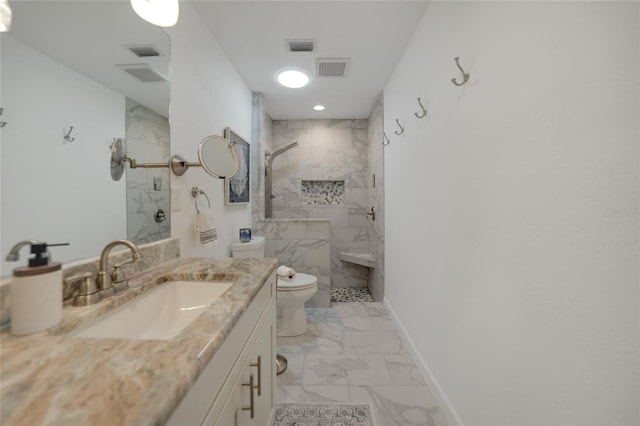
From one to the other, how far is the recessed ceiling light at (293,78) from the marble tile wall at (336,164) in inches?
48.8

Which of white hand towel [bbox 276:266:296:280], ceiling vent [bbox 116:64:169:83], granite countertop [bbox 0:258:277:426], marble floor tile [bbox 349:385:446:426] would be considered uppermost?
ceiling vent [bbox 116:64:169:83]

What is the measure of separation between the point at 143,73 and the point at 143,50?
0.11 metres

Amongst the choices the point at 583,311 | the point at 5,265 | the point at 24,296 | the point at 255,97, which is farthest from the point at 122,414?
the point at 255,97

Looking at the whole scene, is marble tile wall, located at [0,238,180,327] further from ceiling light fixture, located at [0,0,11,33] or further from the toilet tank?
the toilet tank

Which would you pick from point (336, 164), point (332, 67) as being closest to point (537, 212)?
point (332, 67)

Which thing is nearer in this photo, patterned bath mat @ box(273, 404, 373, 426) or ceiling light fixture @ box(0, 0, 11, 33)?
ceiling light fixture @ box(0, 0, 11, 33)

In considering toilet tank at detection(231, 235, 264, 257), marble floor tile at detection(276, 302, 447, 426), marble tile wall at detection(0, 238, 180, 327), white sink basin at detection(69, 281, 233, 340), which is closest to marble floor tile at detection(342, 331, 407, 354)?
marble floor tile at detection(276, 302, 447, 426)

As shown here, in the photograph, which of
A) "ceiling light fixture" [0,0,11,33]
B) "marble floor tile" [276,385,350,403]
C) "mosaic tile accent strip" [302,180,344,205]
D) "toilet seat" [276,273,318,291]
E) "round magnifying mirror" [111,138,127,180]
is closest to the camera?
"ceiling light fixture" [0,0,11,33]

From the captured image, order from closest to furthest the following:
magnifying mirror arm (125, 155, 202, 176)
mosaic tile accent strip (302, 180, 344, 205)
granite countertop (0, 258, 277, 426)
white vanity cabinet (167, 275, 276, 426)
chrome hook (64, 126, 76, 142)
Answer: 1. granite countertop (0, 258, 277, 426)
2. white vanity cabinet (167, 275, 276, 426)
3. chrome hook (64, 126, 76, 142)
4. magnifying mirror arm (125, 155, 202, 176)
5. mosaic tile accent strip (302, 180, 344, 205)

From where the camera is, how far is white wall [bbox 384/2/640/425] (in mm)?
567

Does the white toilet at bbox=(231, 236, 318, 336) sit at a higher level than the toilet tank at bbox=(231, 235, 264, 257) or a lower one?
lower

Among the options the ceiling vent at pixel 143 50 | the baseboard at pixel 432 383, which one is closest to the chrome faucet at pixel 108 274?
the ceiling vent at pixel 143 50

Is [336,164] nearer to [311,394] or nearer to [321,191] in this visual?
[321,191]

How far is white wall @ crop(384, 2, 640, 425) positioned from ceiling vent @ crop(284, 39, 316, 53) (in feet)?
2.93
